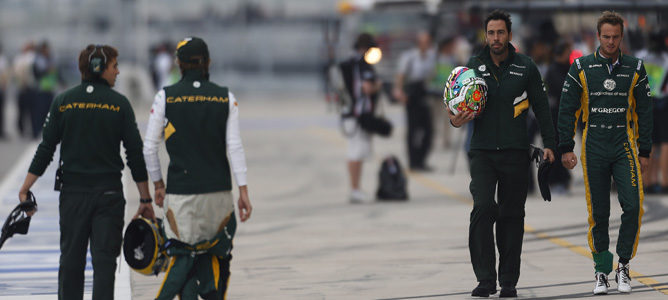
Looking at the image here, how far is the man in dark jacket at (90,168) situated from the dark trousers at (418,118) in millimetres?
10775

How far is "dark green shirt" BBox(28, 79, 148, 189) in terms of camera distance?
7184 millimetres

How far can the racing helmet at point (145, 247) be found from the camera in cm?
709

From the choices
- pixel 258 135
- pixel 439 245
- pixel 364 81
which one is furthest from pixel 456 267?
pixel 258 135

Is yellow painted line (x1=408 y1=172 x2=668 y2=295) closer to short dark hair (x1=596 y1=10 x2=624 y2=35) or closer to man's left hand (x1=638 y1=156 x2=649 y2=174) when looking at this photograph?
man's left hand (x1=638 y1=156 x2=649 y2=174)

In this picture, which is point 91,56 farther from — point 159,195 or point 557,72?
point 557,72

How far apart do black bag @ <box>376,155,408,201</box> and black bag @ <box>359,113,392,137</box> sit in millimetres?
473

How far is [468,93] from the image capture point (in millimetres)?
7887

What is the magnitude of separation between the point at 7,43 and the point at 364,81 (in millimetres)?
37084

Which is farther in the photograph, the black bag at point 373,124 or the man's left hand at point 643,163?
the black bag at point 373,124

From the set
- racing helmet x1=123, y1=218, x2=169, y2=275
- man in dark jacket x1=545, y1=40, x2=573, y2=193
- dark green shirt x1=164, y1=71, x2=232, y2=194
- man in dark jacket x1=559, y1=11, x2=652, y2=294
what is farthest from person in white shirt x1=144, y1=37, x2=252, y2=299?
man in dark jacket x1=545, y1=40, x2=573, y2=193

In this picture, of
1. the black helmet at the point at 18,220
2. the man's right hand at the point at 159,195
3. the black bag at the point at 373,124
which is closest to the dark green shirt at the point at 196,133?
the man's right hand at the point at 159,195

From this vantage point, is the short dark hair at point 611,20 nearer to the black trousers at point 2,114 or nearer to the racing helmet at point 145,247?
the racing helmet at point 145,247

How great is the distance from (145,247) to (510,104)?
101 inches

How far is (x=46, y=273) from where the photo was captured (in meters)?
9.55
